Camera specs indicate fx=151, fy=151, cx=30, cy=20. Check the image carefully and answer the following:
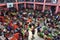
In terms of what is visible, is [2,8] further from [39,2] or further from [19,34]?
[19,34]

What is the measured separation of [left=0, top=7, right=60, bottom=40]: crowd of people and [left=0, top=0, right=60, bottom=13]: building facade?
780 mm

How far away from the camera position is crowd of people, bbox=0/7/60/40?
10328 millimetres

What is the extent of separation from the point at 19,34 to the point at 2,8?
454 centimetres

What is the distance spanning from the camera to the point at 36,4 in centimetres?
1462

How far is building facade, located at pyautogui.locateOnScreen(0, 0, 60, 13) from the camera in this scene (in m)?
13.7

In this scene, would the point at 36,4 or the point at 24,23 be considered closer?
the point at 24,23

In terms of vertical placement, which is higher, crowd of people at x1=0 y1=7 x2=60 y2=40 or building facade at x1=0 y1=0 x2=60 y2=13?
building facade at x1=0 y1=0 x2=60 y2=13

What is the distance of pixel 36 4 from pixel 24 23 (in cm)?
354

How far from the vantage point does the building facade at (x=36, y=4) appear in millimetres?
13724

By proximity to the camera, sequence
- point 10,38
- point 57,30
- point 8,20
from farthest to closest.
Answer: point 8,20
point 57,30
point 10,38

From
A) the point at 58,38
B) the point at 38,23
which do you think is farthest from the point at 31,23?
the point at 58,38

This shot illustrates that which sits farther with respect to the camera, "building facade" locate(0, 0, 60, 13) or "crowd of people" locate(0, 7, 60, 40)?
"building facade" locate(0, 0, 60, 13)

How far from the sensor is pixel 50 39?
33.0ft

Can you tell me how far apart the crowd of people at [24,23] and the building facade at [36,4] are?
78 cm
